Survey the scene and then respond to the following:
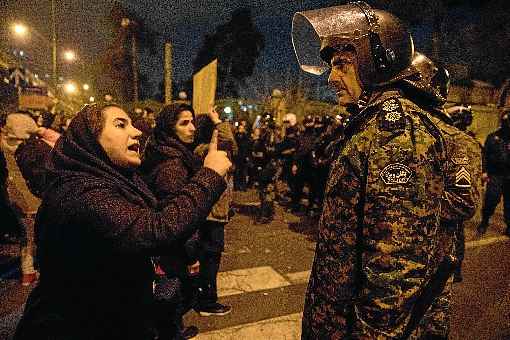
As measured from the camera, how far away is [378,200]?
1.31m

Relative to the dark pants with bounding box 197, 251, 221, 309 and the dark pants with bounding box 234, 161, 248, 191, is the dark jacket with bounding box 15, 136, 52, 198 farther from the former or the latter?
the dark pants with bounding box 234, 161, 248, 191

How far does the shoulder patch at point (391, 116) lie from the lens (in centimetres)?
135

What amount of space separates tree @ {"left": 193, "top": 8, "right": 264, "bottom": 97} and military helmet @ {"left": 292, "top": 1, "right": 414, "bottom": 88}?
3479 centimetres

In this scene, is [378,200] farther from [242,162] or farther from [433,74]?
[242,162]

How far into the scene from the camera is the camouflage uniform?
129cm

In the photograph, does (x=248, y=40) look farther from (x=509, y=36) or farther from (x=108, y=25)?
(x=509, y=36)

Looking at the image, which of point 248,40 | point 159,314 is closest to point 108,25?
point 248,40

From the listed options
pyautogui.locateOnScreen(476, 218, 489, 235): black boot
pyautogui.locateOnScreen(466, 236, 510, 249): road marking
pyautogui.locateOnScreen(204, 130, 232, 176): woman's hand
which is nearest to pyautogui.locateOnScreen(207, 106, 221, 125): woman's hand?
pyautogui.locateOnScreen(204, 130, 232, 176): woman's hand

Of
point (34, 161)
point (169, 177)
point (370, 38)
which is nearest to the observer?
point (370, 38)

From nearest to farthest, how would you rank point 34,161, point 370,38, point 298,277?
point 370,38, point 34,161, point 298,277

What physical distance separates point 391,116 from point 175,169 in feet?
6.11

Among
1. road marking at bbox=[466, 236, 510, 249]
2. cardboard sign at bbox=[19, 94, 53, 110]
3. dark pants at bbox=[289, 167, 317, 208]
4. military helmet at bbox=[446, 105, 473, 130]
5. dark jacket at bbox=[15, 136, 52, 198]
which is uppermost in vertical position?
cardboard sign at bbox=[19, 94, 53, 110]

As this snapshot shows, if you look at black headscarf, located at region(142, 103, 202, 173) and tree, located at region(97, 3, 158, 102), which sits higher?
tree, located at region(97, 3, 158, 102)

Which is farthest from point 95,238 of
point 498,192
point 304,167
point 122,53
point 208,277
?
point 122,53
